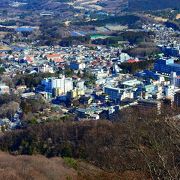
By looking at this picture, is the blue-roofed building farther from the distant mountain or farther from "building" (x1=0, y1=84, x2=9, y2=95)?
the distant mountain

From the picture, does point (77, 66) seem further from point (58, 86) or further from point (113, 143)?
point (113, 143)

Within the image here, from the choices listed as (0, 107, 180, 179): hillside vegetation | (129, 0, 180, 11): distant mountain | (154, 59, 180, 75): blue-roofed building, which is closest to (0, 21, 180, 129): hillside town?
(154, 59, 180, 75): blue-roofed building

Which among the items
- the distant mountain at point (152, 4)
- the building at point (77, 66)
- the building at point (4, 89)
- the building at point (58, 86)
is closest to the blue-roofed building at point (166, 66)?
the building at point (77, 66)

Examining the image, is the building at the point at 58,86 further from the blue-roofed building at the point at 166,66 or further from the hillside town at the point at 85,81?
the blue-roofed building at the point at 166,66

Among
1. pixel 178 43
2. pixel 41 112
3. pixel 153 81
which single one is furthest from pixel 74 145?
pixel 178 43

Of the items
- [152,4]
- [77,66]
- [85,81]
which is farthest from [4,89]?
[152,4]
